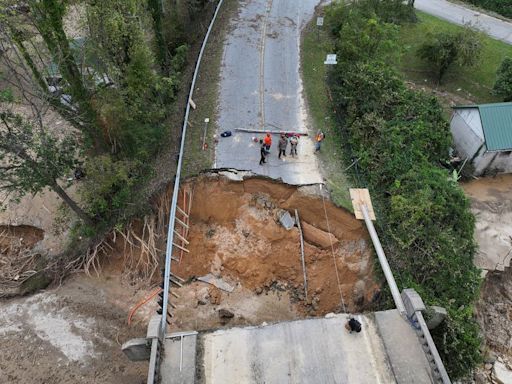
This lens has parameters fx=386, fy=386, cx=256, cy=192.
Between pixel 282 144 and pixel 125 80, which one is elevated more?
pixel 125 80

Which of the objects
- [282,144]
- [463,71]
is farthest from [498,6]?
[282,144]

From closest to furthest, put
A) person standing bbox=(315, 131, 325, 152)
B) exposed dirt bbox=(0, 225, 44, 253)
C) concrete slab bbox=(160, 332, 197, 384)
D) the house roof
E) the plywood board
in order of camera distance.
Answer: concrete slab bbox=(160, 332, 197, 384) → the plywood board → the house roof → person standing bbox=(315, 131, 325, 152) → exposed dirt bbox=(0, 225, 44, 253)

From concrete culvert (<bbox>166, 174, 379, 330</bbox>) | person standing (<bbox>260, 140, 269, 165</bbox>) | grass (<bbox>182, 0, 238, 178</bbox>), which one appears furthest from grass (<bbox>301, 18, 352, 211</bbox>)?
grass (<bbox>182, 0, 238, 178</bbox>)

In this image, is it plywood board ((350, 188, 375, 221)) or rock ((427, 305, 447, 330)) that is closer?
rock ((427, 305, 447, 330))

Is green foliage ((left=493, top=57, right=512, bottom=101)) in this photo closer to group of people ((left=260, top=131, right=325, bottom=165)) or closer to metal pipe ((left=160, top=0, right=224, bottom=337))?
group of people ((left=260, top=131, right=325, bottom=165))

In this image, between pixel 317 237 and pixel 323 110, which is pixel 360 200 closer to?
pixel 317 237

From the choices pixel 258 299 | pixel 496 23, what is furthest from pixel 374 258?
pixel 496 23
